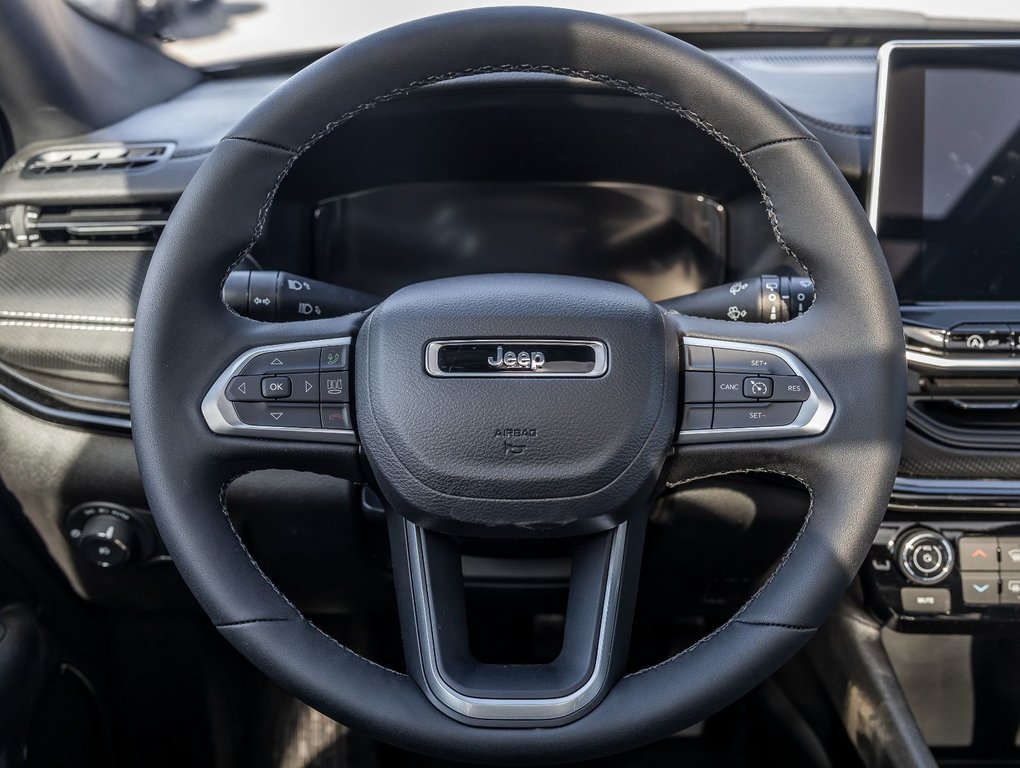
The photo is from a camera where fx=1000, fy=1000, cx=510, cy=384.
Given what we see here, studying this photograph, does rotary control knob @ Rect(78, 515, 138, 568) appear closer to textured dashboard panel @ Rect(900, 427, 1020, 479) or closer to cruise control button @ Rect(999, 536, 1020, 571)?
textured dashboard panel @ Rect(900, 427, 1020, 479)

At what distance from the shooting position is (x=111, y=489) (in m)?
1.28

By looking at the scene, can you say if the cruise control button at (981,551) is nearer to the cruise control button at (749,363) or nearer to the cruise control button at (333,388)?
the cruise control button at (749,363)

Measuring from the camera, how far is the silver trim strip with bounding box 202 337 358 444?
0.93m

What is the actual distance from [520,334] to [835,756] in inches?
35.5

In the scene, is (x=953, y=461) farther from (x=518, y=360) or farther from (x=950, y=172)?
(x=518, y=360)

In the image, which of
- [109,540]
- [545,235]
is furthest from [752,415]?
[109,540]

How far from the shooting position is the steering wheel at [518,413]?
88cm

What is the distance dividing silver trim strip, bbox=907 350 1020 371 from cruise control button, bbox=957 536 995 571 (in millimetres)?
219

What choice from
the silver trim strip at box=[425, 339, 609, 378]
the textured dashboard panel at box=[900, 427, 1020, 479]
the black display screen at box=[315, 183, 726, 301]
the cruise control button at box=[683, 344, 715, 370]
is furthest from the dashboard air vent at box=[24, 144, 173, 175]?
the textured dashboard panel at box=[900, 427, 1020, 479]

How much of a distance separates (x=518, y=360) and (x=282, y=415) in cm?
23

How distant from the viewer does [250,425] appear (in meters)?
0.94

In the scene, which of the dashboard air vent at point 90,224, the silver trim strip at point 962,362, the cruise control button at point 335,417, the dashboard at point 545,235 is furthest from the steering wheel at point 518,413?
the dashboard air vent at point 90,224

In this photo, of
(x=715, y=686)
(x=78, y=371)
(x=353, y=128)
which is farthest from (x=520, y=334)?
(x=78, y=371)

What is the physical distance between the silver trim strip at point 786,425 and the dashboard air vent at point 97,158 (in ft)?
2.53
